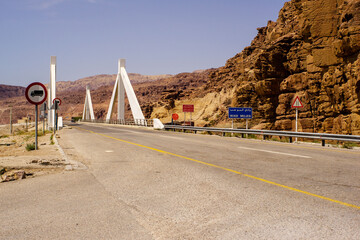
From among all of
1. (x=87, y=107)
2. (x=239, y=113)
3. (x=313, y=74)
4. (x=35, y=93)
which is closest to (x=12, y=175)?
(x=35, y=93)

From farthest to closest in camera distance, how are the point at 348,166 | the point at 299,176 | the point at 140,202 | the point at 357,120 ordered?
the point at 357,120
the point at 348,166
the point at 299,176
the point at 140,202

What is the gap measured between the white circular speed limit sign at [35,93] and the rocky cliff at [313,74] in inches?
862

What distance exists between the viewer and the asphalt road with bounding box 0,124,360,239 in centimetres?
368

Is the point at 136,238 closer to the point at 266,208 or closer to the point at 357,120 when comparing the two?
the point at 266,208

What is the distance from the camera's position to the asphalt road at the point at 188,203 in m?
A: 3.68

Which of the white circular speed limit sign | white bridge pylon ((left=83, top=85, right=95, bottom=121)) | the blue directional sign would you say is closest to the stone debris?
the white circular speed limit sign

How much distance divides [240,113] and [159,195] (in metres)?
20.0

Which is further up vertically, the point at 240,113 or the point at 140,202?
the point at 240,113

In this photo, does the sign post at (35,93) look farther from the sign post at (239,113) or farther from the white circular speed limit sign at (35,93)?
the sign post at (239,113)

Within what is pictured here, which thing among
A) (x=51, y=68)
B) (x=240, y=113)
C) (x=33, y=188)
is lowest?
(x=33, y=188)

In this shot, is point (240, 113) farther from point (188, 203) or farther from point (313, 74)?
point (188, 203)

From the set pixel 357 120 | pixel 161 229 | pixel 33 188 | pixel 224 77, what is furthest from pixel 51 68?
pixel 161 229

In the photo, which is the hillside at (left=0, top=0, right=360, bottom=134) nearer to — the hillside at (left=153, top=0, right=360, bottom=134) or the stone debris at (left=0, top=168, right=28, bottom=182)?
the hillside at (left=153, top=0, right=360, bottom=134)

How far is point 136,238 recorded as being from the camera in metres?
3.48
